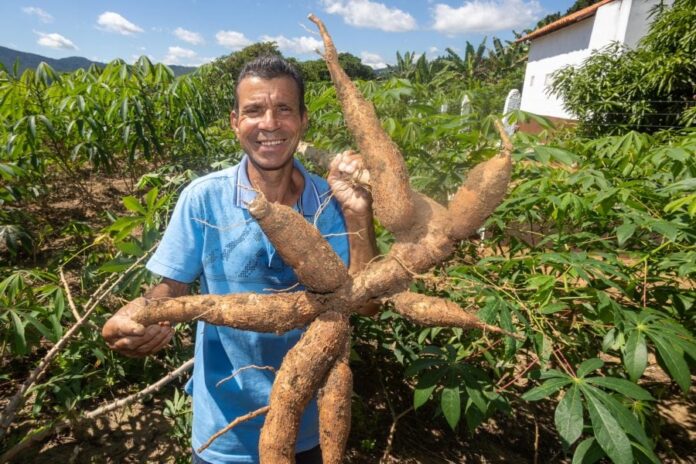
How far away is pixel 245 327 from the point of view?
116 cm

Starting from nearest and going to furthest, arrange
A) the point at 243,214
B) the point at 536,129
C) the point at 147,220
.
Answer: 1. the point at 243,214
2. the point at 147,220
3. the point at 536,129

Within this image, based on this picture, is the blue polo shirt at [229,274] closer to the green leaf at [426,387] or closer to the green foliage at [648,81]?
the green leaf at [426,387]

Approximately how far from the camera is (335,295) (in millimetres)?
1245

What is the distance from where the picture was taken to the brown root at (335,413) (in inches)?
45.2

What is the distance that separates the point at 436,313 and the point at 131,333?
35.3 inches

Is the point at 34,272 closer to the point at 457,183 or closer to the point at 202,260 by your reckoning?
the point at 202,260

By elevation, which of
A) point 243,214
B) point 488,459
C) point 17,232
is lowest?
point 488,459

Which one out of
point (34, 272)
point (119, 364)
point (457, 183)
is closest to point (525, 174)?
point (457, 183)

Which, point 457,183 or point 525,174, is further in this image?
point 525,174

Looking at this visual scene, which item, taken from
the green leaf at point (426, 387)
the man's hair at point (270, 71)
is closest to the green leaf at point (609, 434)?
the green leaf at point (426, 387)

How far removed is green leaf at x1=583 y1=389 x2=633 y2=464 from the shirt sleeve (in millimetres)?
1230

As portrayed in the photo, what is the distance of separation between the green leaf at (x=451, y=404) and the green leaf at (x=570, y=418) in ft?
0.92

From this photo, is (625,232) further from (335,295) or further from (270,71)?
(270,71)

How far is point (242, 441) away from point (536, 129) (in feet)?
42.0
